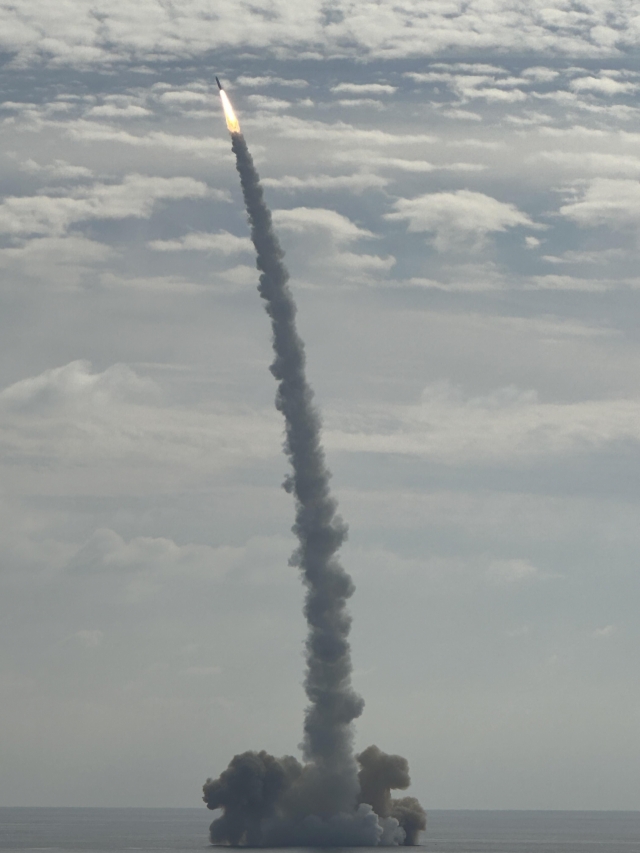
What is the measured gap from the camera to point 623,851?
190 meters

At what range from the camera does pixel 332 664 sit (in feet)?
350

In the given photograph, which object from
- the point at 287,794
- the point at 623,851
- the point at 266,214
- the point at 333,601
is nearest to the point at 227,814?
the point at 287,794

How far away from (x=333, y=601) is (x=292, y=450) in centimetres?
1238

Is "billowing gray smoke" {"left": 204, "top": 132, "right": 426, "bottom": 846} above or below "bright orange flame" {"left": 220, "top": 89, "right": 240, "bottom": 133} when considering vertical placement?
below

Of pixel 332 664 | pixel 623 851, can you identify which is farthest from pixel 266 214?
pixel 623 851

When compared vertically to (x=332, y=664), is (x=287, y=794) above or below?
below

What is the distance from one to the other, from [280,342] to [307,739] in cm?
3109

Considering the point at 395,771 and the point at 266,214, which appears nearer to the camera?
the point at 266,214

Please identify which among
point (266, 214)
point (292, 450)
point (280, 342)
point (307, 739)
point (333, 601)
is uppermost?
point (266, 214)

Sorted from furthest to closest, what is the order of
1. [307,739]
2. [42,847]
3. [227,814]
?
[42,847]
[227,814]
[307,739]

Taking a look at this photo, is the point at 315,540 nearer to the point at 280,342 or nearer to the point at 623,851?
the point at 280,342

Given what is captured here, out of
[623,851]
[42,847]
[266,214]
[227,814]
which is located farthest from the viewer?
[623,851]

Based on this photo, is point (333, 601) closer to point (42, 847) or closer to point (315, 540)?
point (315, 540)

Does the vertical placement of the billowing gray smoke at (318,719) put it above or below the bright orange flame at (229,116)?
below
